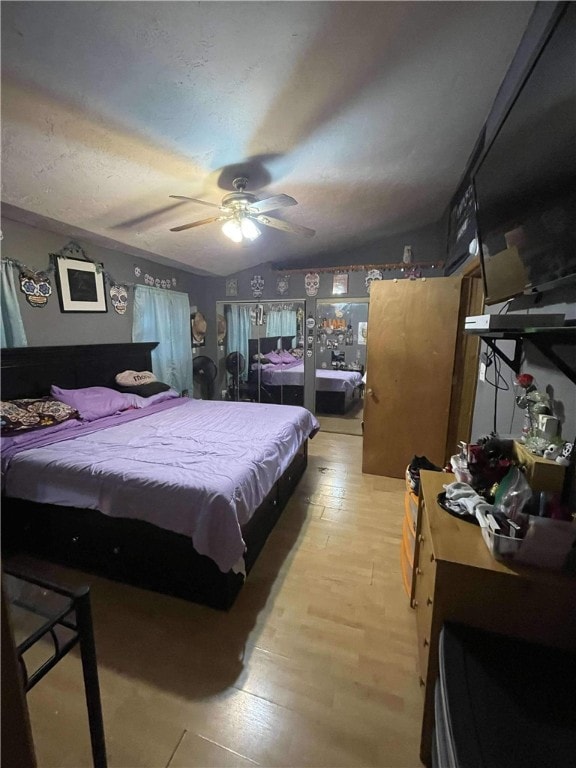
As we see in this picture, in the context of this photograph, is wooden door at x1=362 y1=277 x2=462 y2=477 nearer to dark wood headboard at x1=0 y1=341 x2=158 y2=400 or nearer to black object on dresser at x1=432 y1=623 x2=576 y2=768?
black object on dresser at x1=432 y1=623 x2=576 y2=768

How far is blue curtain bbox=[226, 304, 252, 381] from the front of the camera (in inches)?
197

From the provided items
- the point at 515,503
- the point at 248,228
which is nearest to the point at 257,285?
the point at 248,228

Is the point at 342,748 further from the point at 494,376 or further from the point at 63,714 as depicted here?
the point at 494,376

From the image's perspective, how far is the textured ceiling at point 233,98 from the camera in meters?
1.17

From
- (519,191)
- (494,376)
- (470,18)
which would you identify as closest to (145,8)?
(470,18)

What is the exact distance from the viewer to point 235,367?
204 inches

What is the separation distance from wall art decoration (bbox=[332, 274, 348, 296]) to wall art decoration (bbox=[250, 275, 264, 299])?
113cm

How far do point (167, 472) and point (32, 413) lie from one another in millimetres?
1432

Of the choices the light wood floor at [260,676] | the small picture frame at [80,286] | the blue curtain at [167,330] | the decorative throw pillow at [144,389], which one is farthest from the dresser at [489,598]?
the blue curtain at [167,330]

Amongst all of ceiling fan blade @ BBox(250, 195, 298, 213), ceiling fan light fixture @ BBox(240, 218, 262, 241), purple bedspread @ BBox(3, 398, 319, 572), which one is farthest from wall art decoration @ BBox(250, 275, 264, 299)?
purple bedspread @ BBox(3, 398, 319, 572)

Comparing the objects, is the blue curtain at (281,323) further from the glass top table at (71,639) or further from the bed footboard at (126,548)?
the glass top table at (71,639)

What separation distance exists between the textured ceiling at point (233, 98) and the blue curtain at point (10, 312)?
538 mm

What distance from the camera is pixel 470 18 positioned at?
1.24 m

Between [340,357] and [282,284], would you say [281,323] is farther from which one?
[340,357]
